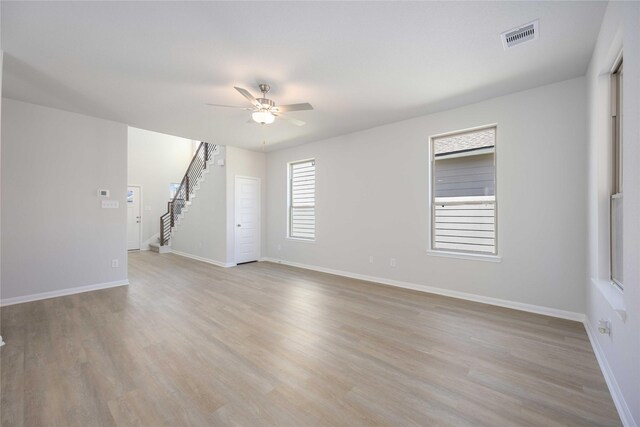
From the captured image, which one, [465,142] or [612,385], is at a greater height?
[465,142]

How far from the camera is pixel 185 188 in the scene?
804 cm

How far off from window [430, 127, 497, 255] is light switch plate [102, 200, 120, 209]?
5.36 meters

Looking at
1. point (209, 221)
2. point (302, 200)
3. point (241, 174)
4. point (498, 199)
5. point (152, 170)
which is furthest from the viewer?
point (152, 170)

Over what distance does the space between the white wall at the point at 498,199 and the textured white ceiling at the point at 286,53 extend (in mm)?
439

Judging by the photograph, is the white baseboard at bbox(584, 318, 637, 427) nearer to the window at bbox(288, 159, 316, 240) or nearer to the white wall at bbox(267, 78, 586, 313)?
the white wall at bbox(267, 78, 586, 313)

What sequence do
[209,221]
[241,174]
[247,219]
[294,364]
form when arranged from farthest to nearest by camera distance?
1. [209,221]
2. [247,219]
3. [241,174]
4. [294,364]

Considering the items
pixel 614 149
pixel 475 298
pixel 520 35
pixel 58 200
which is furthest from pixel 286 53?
pixel 58 200

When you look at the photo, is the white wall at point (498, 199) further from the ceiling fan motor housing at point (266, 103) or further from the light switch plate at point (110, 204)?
the light switch plate at point (110, 204)

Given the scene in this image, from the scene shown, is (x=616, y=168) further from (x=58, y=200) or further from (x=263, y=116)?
(x=58, y=200)

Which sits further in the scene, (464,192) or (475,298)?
(464,192)

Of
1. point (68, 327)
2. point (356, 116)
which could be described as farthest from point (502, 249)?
point (68, 327)

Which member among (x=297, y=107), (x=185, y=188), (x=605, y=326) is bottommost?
(x=605, y=326)

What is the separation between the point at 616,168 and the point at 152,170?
1082cm

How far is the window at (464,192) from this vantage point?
3686 millimetres
